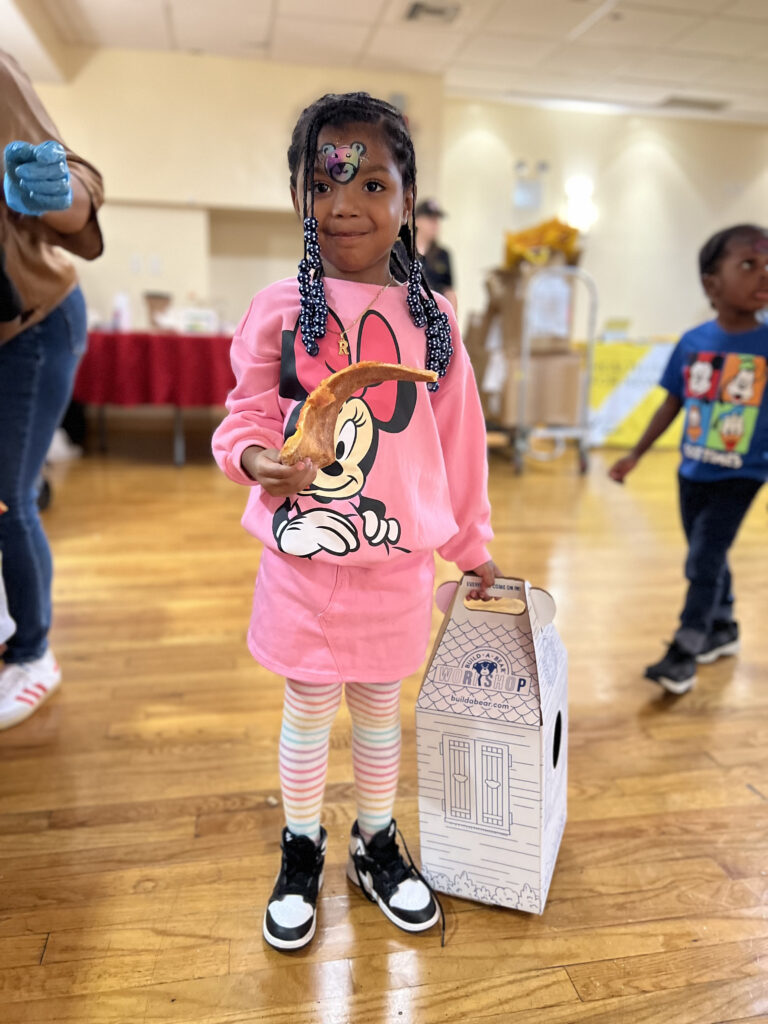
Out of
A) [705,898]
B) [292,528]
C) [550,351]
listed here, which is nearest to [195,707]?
[292,528]

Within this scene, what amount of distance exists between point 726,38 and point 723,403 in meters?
4.70

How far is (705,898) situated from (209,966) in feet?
2.14

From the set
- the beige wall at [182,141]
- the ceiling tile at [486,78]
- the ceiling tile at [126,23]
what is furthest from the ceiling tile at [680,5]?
the ceiling tile at [126,23]

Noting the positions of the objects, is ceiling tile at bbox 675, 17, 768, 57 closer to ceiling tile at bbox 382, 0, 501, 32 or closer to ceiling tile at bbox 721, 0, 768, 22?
ceiling tile at bbox 721, 0, 768, 22

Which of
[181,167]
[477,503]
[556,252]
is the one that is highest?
[181,167]

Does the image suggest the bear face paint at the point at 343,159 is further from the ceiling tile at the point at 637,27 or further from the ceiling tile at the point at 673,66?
the ceiling tile at the point at 673,66

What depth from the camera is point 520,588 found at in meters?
0.96

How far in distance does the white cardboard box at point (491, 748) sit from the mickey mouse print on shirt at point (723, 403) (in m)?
0.78

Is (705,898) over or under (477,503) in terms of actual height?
under

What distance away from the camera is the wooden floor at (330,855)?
33.0 inches

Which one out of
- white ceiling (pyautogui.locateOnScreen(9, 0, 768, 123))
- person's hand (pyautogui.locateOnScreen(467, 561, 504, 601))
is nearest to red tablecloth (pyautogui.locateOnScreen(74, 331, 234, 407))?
white ceiling (pyautogui.locateOnScreen(9, 0, 768, 123))

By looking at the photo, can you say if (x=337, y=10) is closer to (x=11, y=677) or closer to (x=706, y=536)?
(x=706, y=536)

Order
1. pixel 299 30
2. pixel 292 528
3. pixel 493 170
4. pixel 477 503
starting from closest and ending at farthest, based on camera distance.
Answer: pixel 292 528
pixel 477 503
pixel 299 30
pixel 493 170

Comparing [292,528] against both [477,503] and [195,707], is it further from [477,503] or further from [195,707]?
[195,707]
